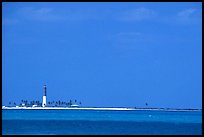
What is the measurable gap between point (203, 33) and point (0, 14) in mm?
2685

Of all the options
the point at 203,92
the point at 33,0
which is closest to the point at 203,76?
the point at 203,92

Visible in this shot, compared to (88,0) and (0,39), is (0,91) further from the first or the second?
(88,0)

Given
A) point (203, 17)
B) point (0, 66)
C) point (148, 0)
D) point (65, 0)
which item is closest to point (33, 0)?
point (65, 0)

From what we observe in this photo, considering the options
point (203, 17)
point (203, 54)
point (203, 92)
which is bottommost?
point (203, 92)

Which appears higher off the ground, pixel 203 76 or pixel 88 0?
pixel 88 0

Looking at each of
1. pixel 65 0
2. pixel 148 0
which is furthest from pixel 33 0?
pixel 148 0

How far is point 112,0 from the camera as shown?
265 inches

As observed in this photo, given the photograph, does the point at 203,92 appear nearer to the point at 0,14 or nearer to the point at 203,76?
the point at 203,76

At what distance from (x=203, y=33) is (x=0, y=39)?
105 inches

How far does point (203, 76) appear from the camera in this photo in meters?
6.95

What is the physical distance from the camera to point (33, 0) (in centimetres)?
691

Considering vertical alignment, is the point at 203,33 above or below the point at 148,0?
below

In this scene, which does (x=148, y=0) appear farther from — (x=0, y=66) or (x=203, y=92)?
(x=0, y=66)

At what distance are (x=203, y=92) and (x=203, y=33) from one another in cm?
79
